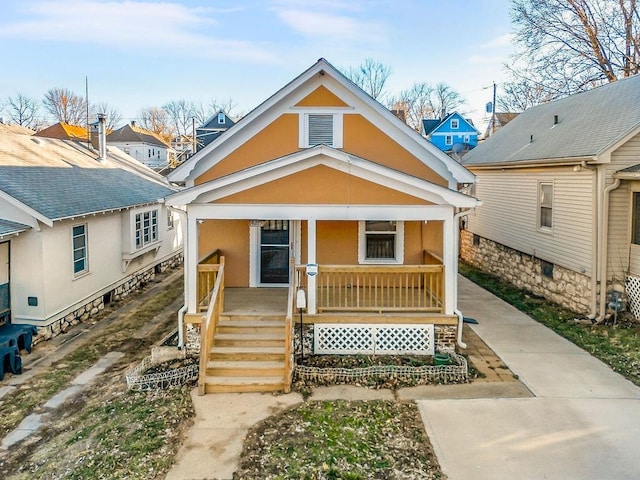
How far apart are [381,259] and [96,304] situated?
824 centimetres

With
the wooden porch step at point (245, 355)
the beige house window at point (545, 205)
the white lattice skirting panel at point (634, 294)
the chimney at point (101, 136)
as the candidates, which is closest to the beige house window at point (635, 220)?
the white lattice skirting panel at point (634, 294)

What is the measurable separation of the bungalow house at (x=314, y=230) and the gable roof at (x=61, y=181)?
3327 mm

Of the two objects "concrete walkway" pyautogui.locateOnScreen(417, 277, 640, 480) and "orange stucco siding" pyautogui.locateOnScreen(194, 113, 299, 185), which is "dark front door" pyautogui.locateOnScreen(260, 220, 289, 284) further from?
"concrete walkway" pyautogui.locateOnScreen(417, 277, 640, 480)

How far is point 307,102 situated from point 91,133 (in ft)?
54.4

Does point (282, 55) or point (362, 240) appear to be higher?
point (282, 55)

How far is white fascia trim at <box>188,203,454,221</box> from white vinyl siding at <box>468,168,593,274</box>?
192 inches

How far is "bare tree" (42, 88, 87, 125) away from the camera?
206 ft

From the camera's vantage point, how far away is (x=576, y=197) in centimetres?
1191

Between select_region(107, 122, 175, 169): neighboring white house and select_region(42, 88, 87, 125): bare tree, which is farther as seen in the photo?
select_region(42, 88, 87, 125): bare tree

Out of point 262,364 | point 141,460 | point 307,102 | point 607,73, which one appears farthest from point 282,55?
point 141,460

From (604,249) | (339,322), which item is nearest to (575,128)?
(604,249)

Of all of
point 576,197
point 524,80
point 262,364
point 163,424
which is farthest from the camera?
point 524,80

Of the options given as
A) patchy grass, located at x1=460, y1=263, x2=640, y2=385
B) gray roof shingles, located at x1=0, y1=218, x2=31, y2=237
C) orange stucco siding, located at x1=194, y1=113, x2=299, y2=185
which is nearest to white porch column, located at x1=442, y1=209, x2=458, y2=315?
patchy grass, located at x1=460, y1=263, x2=640, y2=385

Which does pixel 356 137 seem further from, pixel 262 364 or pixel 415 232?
pixel 262 364
